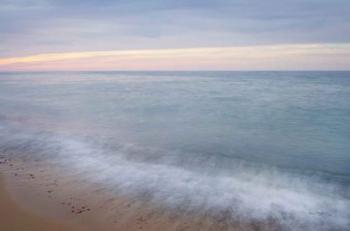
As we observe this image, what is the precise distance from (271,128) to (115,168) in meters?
10.5

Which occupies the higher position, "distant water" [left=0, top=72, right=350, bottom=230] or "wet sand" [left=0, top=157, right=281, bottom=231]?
"distant water" [left=0, top=72, right=350, bottom=230]

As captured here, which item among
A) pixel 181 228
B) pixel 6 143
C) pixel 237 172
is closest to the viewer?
pixel 181 228

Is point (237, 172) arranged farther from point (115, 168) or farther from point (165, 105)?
point (165, 105)

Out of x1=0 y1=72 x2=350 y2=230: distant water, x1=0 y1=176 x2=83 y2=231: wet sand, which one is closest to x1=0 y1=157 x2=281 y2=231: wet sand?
x1=0 y1=176 x2=83 y2=231: wet sand

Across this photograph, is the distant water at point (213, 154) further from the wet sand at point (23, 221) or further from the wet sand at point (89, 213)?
the wet sand at point (23, 221)

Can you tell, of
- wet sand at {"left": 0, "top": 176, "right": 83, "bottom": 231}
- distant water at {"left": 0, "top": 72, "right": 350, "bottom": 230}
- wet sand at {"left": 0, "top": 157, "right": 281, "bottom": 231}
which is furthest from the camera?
distant water at {"left": 0, "top": 72, "right": 350, "bottom": 230}

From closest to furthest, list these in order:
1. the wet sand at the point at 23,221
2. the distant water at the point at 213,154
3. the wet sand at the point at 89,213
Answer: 1. the wet sand at the point at 23,221
2. the wet sand at the point at 89,213
3. the distant water at the point at 213,154

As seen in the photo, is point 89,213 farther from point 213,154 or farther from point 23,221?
point 213,154

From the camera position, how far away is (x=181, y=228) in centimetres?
766

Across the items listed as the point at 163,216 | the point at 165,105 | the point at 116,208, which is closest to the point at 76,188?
the point at 116,208

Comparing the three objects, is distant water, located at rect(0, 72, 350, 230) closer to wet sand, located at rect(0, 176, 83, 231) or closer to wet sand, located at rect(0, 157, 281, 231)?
wet sand, located at rect(0, 157, 281, 231)

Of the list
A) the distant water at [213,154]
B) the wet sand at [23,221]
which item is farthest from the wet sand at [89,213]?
the distant water at [213,154]

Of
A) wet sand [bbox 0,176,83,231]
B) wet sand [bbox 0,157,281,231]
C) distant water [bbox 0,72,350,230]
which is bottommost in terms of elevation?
wet sand [bbox 0,176,83,231]

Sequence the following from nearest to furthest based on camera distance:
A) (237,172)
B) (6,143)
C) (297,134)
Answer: (237,172) < (6,143) < (297,134)
